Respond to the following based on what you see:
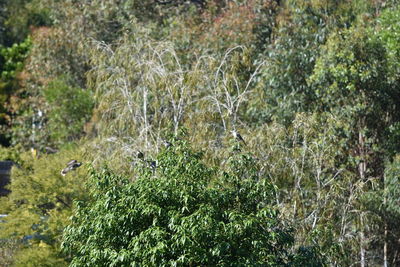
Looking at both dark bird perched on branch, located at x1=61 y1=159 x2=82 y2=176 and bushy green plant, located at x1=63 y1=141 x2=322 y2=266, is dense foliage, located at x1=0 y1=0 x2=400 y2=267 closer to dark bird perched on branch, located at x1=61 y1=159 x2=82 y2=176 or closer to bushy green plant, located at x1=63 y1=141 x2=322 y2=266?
bushy green plant, located at x1=63 y1=141 x2=322 y2=266

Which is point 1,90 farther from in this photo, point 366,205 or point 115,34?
point 366,205

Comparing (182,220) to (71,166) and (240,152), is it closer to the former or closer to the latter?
(240,152)

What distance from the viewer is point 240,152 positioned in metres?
13.1

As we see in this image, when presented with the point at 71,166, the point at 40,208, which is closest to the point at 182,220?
the point at 71,166

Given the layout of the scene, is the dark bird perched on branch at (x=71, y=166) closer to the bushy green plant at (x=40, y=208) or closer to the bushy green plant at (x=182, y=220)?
the bushy green plant at (x=40, y=208)

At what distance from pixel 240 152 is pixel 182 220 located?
231cm

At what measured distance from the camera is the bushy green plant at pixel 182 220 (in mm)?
11195

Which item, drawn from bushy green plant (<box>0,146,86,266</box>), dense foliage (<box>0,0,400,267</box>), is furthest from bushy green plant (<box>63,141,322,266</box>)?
bushy green plant (<box>0,146,86,266</box>)

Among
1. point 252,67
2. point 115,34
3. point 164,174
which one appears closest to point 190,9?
point 115,34

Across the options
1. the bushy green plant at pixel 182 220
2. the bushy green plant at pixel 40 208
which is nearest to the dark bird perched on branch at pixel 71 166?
the bushy green plant at pixel 40 208

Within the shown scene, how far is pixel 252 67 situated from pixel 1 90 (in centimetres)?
1563

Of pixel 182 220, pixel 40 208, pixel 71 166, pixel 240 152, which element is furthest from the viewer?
pixel 40 208

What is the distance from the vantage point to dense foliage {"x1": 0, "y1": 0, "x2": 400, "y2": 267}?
466 inches

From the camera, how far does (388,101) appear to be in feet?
65.0
